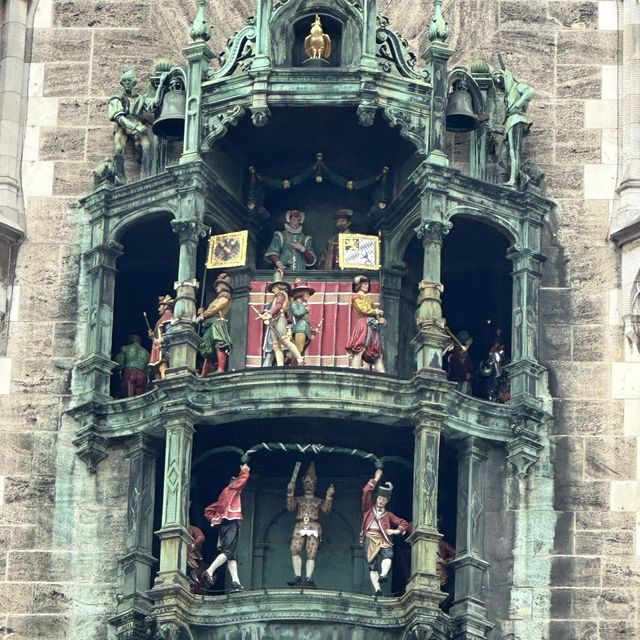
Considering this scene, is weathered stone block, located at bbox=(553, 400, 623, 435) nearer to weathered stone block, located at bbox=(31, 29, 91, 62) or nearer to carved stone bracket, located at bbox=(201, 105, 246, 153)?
carved stone bracket, located at bbox=(201, 105, 246, 153)

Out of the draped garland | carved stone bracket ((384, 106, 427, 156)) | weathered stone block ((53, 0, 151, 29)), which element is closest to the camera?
carved stone bracket ((384, 106, 427, 156))

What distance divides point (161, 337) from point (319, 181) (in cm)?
284

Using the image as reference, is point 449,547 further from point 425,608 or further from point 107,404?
point 107,404

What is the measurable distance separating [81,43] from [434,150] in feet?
15.6

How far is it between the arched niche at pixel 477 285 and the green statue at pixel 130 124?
368cm

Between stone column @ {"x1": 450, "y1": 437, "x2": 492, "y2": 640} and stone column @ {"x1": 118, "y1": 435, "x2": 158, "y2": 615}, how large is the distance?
3394 millimetres

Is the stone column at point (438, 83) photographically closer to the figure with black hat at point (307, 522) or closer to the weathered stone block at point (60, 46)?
the figure with black hat at point (307, 522)

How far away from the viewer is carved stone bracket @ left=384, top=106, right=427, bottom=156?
136 feet

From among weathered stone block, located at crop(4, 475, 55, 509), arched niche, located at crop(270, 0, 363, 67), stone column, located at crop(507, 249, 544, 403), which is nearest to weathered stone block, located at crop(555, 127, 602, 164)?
stone column, located at crop(507, 249, 544, 403)

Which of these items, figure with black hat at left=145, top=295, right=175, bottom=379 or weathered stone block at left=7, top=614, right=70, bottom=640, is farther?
figure with black hat at left=145, top=295, right=175, bottom=379

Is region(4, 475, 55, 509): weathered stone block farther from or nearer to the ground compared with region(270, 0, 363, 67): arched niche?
nearer to the ground

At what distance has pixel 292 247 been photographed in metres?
42.3

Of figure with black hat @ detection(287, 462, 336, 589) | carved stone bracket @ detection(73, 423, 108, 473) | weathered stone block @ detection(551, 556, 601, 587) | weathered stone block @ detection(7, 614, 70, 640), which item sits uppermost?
carved stone bracket @ detection(73, 423, 108, 473)

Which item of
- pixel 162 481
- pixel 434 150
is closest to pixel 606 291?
pixel 434 150
